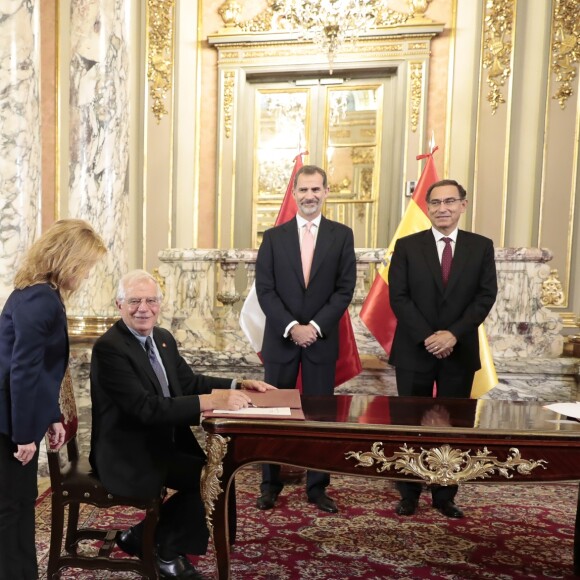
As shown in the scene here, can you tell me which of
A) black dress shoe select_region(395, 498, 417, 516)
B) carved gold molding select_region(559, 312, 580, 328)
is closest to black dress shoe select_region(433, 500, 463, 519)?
black dress shoe select_region(395, 498, 417, 516)

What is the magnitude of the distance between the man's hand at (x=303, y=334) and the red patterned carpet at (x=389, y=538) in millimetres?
937

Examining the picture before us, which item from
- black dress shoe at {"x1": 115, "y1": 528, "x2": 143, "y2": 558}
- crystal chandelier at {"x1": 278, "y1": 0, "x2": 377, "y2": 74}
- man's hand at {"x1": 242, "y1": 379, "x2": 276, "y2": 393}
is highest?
crystal chandelier at {"x1": 278, "y1": 0, "x2": 377, "y2": 74}

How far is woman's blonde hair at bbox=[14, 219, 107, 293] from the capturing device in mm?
2141

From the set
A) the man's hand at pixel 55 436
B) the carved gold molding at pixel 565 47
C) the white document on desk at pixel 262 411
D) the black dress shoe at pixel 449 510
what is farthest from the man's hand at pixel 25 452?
the carved gold molding at pixel 565 47

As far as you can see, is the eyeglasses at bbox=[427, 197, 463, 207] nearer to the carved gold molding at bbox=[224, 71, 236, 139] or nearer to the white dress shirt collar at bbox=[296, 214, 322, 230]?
the white dress shirt collar at bbox=[296, 214, 322, 230]

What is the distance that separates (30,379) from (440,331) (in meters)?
2.04

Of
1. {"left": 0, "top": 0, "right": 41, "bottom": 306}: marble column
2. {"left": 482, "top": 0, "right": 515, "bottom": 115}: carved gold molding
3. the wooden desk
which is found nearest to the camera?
the wooden desk

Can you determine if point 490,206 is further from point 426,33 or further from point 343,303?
point 343,303

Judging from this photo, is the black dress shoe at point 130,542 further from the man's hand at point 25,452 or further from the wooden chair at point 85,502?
the man's hand at point 25,452

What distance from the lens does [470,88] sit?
7.11m

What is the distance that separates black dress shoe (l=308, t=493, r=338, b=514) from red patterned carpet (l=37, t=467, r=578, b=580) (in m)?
0.04

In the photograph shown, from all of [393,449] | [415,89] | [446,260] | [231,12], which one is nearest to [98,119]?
[446,260]

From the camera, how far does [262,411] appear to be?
2191mm

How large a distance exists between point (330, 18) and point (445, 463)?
→ 5544 millimetres
